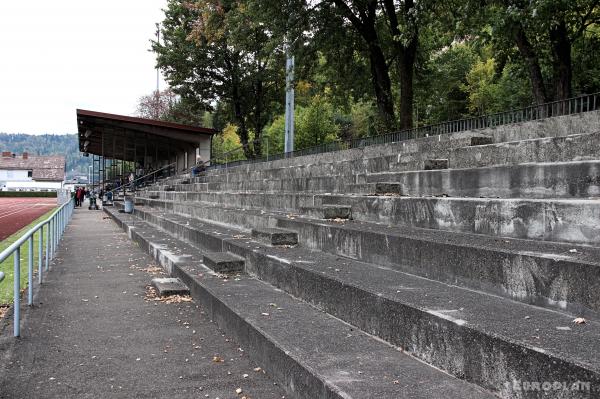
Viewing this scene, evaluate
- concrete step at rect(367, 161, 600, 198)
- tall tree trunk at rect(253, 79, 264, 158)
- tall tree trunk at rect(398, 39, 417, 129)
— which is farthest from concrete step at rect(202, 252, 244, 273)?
tall tree trunk at rect(253, 79, 264, 158)

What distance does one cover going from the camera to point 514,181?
16.1 feet

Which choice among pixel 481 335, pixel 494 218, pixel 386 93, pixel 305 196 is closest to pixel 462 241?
pixel 494 218

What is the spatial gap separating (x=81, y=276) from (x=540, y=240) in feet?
24.0

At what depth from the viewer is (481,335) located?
8.35 ft

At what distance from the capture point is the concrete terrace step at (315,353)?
105 inches

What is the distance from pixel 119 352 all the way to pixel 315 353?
2.11 m

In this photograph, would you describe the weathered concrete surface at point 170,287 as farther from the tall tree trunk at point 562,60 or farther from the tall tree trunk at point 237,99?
the tall tree trunk at point 237,99

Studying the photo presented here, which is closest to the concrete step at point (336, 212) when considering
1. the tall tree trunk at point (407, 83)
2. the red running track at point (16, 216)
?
the tall tree trunk at point (407, 83)

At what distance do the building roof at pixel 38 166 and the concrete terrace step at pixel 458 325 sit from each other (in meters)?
122

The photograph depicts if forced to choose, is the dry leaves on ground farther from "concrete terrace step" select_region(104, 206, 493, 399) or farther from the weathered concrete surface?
"concrete terrace step" select_region(104, 206, 493, 399)

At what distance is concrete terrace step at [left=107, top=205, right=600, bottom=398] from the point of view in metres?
2.23

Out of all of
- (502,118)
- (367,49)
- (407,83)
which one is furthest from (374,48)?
(502,118)

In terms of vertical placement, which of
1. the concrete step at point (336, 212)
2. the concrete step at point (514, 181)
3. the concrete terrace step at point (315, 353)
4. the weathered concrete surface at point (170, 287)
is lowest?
the weathered concrete surface at point (170, 287)

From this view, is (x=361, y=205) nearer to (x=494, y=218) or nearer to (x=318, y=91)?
(x=494, y=218)
